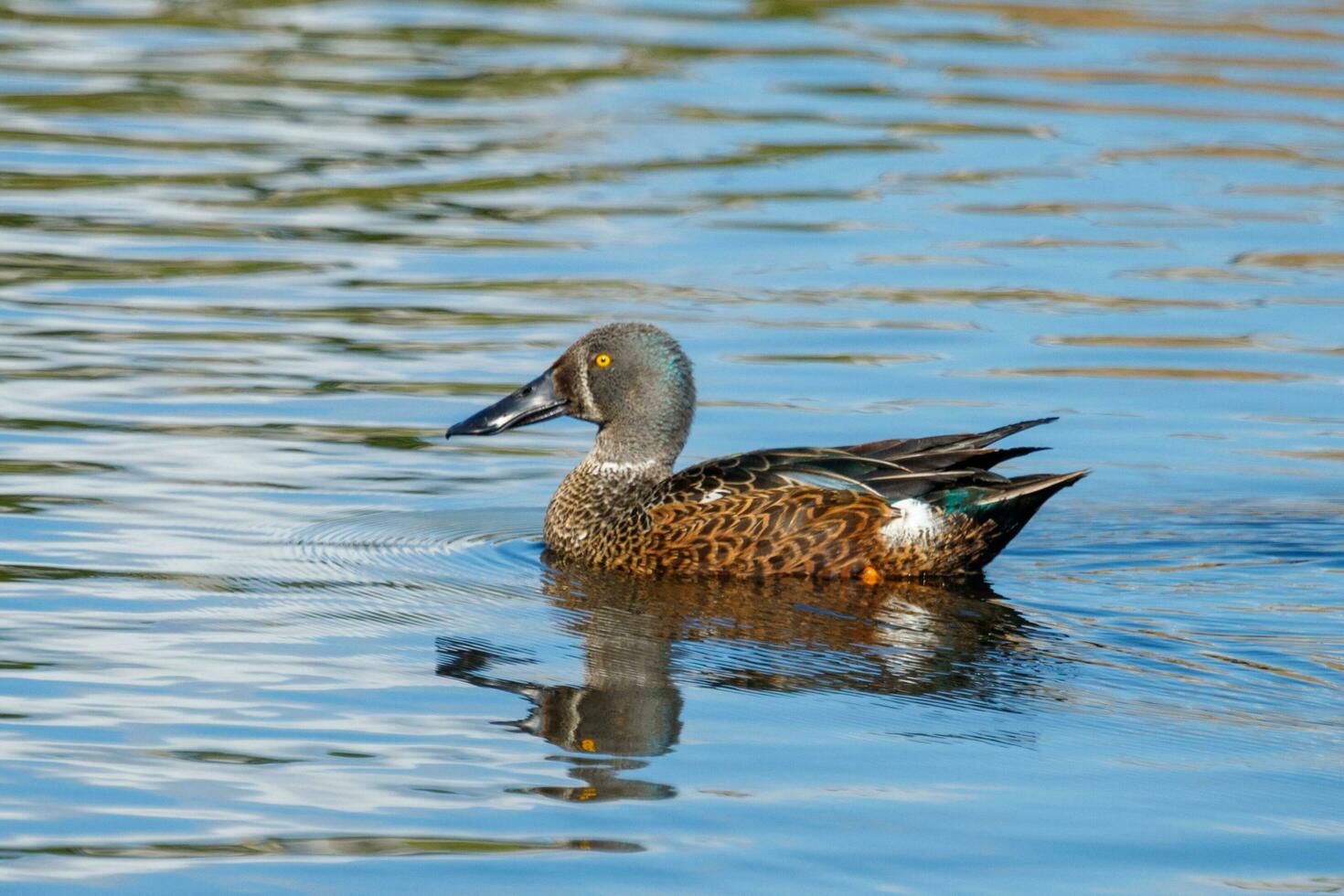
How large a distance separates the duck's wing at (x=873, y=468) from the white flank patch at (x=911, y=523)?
0.04 metres

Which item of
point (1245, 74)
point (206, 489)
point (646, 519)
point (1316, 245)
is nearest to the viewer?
point (646, 519)

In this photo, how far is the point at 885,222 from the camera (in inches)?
603

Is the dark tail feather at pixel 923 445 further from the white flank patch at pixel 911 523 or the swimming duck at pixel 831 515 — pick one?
the white flank patch at pixel 911 523

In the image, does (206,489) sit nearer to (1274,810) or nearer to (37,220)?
(1274,810)

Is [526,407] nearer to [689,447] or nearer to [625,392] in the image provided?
[625,392]

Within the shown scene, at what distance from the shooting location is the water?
19.1 ft

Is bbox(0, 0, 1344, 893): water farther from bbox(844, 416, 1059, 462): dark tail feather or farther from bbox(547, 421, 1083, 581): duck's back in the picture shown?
bbox(844, 416, 1059, 462): dark tail feather

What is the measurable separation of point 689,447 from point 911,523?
217 cm

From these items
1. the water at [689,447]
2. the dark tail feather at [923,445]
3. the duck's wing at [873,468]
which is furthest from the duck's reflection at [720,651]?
the dark tail feather at [923,445]

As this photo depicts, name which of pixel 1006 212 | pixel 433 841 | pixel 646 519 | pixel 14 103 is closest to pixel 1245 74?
pixel 1006 212

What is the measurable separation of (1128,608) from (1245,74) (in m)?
13.9

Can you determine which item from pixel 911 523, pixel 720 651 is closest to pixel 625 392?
pixel 911 523

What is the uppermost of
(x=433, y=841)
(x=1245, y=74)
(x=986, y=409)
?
(x=1245, y=74)

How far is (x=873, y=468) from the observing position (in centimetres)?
859
